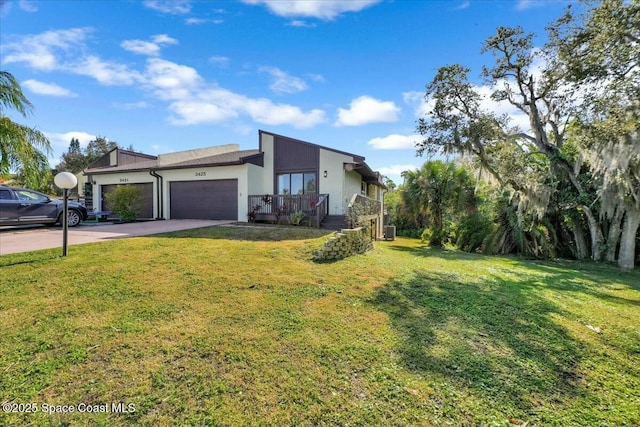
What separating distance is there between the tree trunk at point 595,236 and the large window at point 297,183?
394 inches

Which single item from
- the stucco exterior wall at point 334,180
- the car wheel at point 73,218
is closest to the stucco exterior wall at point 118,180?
the car wheel at point 73,218

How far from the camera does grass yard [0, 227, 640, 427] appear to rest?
7.27 feet

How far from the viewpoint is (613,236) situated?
946 cm

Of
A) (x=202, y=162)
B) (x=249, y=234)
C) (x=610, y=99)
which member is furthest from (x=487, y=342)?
(x=202, y=162)

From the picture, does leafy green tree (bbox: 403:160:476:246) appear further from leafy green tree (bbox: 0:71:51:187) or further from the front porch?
leafy green tree (bbox: 0:71:51:187)

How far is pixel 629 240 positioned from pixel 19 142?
16.6 metres

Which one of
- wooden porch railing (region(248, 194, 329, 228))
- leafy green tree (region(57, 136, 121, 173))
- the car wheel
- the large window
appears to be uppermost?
leafy green tree (region(57, 136, 121, 173))

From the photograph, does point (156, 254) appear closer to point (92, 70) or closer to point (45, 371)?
point (45, 371)

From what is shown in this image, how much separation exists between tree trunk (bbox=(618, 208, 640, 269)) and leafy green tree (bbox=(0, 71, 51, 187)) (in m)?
16.3

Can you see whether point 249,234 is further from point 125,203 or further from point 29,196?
point 125,203

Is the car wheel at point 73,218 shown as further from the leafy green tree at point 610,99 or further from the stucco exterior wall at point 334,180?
the leafy green tree at point 610,99

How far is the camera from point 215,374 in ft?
8.34

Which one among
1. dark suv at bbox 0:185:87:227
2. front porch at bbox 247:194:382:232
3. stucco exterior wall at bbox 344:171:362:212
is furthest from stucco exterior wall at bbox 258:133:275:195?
dark suv at bbox 0:185:87:227

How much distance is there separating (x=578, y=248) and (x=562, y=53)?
705 centimetres
